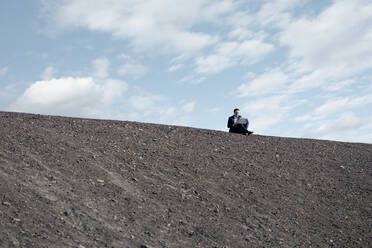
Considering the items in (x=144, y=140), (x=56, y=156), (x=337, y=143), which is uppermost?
(x=337, y=143)

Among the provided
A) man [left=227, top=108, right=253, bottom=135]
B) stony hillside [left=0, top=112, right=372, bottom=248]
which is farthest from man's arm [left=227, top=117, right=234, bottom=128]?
stony hillside [left=0, top=112, right=372, bottom=248]

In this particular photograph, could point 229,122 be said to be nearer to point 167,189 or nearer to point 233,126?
point 233,126

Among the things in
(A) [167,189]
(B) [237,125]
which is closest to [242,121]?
(B) [237,125]

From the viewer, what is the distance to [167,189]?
8.92 metres

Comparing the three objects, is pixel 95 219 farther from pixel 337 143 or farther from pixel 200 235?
pixel 337 143

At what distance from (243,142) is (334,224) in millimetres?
4889

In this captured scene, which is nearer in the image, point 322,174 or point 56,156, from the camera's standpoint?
point 56,156

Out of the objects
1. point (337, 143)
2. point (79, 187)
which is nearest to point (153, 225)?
point (79, 187)

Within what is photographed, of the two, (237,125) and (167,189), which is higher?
(237,125)

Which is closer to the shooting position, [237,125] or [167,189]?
[167,189]

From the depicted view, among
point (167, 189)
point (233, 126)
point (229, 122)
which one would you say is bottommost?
point (167, 189)

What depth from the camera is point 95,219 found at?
7145 mm

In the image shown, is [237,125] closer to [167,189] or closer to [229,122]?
[229,122]

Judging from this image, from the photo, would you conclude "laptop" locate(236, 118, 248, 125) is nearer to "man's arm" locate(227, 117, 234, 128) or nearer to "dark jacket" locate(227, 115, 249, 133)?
"dark jacket" locate(227, 115, 249, 133)
